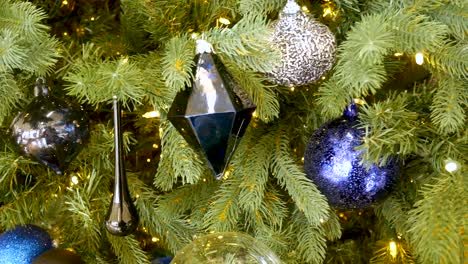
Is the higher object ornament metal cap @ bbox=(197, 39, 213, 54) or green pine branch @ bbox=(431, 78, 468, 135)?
ornament metal cap @ bbox=(197, 39, 213, 54)

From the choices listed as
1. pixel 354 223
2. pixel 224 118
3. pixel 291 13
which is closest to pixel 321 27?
pixel 291 13

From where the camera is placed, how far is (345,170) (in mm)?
543

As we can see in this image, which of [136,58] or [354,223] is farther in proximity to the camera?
[354,223]

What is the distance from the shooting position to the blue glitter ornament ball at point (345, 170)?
54 centimetres

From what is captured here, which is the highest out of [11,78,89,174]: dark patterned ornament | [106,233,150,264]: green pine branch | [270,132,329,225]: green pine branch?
[11,78,89,174]: dark patterned ornament

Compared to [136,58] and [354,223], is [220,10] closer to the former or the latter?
[136,58]

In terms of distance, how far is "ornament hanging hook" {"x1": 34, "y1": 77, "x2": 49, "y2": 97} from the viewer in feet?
1.88

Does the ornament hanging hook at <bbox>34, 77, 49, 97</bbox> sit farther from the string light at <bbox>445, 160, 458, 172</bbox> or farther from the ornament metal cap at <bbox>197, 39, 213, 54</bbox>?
the string light at <bbox>445, 160, 458, 172</bbox>

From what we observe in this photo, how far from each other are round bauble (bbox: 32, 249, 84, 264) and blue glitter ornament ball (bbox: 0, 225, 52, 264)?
3cm

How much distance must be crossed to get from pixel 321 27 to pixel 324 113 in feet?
0.33

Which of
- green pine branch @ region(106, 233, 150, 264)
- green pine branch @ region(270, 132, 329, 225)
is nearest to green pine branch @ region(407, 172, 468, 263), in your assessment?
green pine branch @ region(270, 132, 329, 225)

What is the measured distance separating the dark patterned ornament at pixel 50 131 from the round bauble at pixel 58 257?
10 cm

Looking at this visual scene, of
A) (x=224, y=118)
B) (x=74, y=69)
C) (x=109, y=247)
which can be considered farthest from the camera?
(x=109, y=247)

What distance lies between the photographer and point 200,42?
50cm
